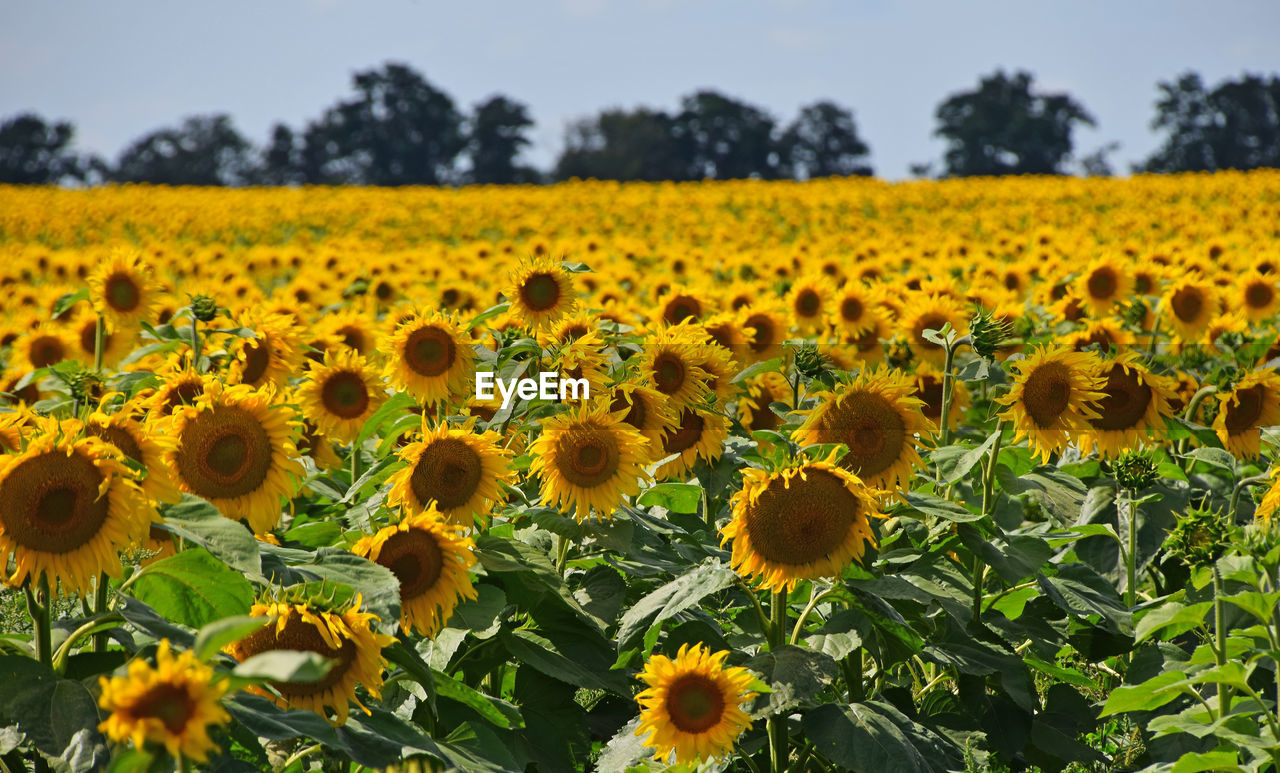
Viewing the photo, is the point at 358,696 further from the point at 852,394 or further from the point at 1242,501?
the point at 1242,501

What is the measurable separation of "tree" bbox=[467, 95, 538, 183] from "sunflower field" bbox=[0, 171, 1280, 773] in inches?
2341

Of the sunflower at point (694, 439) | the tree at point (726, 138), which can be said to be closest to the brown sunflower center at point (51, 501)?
the sunflower at point (694, 439)

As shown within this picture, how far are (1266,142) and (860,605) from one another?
66.1 m

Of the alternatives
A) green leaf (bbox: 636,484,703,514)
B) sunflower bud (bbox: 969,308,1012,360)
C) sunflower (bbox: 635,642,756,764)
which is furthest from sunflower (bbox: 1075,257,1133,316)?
sunflower (bbox: 635,642,756,764)

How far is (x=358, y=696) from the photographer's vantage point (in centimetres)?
293

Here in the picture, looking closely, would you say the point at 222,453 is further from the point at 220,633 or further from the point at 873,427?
the point at 873,427

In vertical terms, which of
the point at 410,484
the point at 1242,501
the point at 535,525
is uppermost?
the point at 410,484

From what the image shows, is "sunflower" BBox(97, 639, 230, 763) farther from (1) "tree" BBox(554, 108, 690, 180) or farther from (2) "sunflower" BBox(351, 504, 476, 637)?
(1) "tree" BBox(554, 108, 690, 180)

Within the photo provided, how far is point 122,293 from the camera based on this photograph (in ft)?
Answer: 18.9

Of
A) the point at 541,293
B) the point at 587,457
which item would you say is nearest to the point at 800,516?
the point at 587,457

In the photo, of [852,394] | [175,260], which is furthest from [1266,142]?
[852,394]

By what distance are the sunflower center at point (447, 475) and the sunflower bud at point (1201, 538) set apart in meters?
1.77

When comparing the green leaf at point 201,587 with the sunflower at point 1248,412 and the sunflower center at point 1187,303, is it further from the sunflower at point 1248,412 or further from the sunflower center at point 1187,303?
the sunflower center at point 1187,303

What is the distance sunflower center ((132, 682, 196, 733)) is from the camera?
5.70 ft
